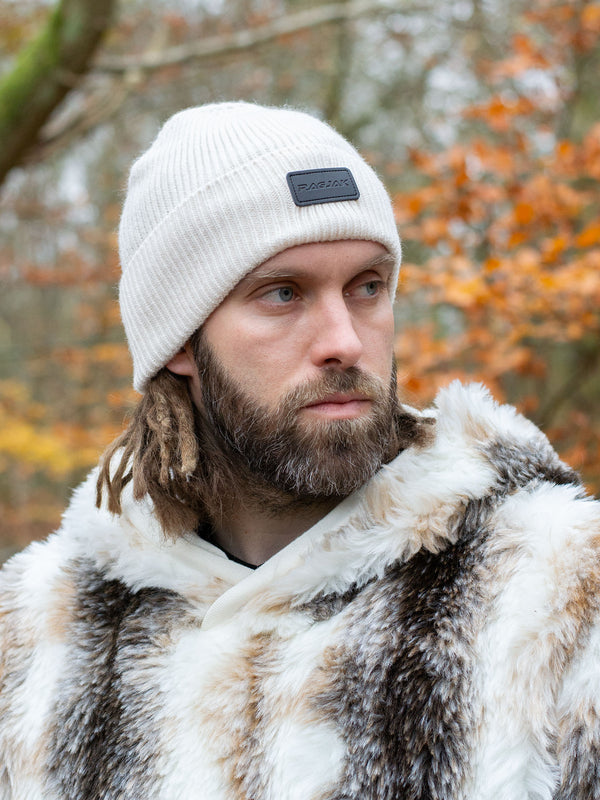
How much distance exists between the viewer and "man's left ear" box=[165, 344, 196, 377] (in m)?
2.24

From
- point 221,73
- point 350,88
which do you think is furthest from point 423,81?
A: point 221,73

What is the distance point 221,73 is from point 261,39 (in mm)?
5094

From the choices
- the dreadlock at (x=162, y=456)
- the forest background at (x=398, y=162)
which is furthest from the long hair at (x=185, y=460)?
the forest background at (x=398, y=162)

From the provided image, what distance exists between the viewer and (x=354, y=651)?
5.27 feet

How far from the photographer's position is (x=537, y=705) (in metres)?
1.38

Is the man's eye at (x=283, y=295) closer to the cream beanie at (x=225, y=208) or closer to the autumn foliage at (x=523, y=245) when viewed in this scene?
the cream beanie at (x=225, y=208)

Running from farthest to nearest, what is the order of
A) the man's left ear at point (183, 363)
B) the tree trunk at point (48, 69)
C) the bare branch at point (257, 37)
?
1. the bare branch at point (257, 37)
2. the tree trunk at point (48, 69)
3. the man's left ear at point (183, 363)

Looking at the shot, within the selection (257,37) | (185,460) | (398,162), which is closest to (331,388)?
(185,460)

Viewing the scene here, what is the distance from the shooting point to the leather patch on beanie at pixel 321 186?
1.96 meters

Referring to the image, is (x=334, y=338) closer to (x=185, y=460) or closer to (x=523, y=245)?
(x=185, y=460)

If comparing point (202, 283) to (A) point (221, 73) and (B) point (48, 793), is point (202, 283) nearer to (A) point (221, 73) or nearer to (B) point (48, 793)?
(B) point (48, 793)

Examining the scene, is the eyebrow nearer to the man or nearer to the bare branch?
the man

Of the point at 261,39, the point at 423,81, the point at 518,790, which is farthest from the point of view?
the point at 423,81

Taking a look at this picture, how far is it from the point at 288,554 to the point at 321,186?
88cm
